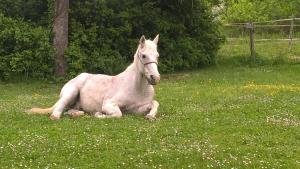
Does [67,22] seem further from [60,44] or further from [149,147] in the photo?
[149,147]

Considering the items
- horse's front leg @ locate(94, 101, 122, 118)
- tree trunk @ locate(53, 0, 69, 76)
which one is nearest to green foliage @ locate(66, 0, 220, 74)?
tree trunk @ locate(53, 0, 69, 76)

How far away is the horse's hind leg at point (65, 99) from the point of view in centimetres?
1402

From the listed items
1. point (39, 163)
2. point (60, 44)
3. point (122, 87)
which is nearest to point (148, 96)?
point (122, 87)

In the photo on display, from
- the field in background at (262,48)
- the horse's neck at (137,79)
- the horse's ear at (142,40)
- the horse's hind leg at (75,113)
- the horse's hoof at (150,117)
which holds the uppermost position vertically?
the horse's ear at (142,40)

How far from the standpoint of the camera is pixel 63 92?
48.4ft

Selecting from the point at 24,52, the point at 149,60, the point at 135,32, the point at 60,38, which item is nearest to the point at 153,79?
the point at 149,60

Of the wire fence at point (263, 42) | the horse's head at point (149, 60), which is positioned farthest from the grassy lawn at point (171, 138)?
the wire fence at point (263, 42)

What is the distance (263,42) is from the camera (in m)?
40.5

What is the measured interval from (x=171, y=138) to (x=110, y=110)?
2976 mm

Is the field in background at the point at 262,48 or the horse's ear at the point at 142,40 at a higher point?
the horse's ear at the point at 142,40

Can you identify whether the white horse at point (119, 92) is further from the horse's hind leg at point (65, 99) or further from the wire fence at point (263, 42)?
the wire fence at point (263, 42)

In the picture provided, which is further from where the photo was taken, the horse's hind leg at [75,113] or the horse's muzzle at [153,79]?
the horse's hind leg at [75,113]

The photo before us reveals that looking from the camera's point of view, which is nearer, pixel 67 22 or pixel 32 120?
pixel 32 120

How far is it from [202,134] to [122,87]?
127 inches
